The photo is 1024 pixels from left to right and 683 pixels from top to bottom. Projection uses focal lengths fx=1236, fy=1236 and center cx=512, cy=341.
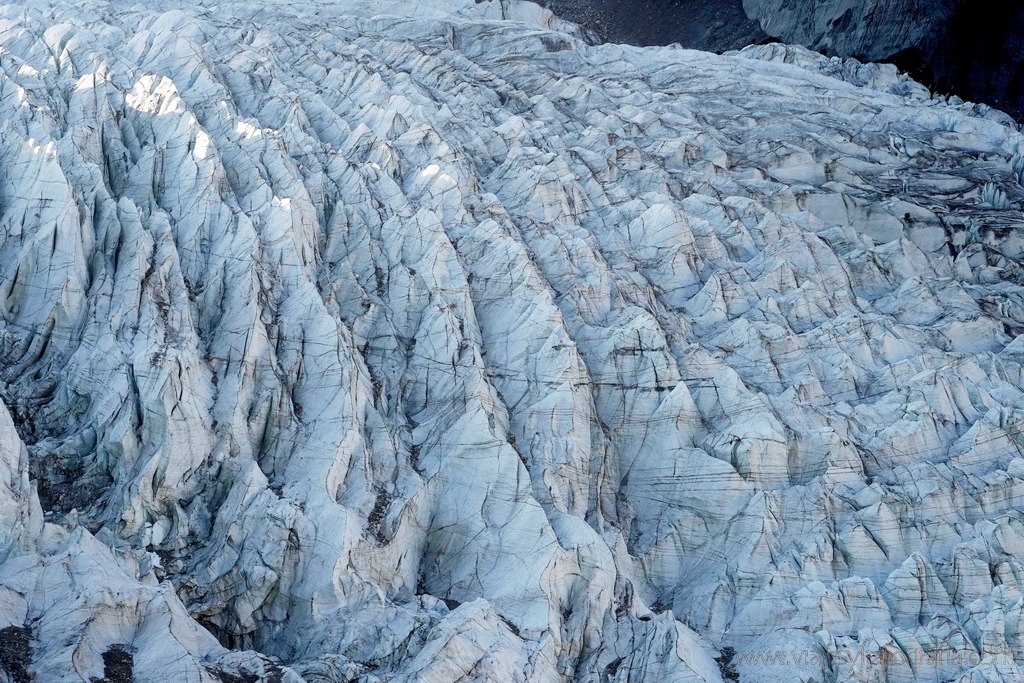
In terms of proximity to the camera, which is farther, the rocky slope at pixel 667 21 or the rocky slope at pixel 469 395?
the rocky slope at pixel 667 21

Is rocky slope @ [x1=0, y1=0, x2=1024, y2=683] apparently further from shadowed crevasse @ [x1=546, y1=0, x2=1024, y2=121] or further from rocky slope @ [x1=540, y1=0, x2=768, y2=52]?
rocky slope @ [x1=540, y1=0, x2=768, y2=52]

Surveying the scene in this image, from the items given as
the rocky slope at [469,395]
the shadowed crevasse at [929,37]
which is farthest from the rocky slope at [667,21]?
the rocky slope at [469,395]

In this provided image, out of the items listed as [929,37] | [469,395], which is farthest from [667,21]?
[469,395]

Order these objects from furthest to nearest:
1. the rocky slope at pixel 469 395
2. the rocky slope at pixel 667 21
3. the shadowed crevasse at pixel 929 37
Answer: the rocky slope at pixel 667 21 → the shadowed crevasse at pixel 929 37 → the rocky slope at pixel 469 395

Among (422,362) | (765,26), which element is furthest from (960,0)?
(422,362)

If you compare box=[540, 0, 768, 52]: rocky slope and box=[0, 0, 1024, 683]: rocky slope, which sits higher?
box=[0, 0, 1024, 683]: rocky slope

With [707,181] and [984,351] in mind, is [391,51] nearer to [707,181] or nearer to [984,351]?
[707,181]

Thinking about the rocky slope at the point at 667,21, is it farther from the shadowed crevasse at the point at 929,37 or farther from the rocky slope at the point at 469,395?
the rocky slope at the point at 469,395

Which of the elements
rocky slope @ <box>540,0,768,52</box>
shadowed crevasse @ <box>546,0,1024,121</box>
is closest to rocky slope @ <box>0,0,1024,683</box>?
shadowed crevasse @ <box>546,0,1024,121</box>
